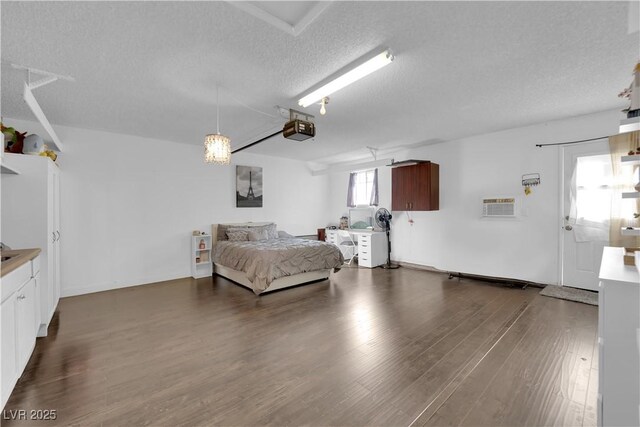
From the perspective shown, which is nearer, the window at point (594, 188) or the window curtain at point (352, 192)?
the window at point (594, 188)

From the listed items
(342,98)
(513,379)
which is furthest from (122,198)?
(513,379)

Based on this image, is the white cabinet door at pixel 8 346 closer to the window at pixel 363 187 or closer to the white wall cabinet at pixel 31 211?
the white wall cabinet at pixel 31 211

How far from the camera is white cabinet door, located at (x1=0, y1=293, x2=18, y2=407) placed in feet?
5.39

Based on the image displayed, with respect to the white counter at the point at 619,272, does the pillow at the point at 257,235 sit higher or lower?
lower

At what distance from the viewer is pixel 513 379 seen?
198 cm

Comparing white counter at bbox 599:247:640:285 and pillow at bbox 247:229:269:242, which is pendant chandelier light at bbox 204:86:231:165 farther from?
white counter at bbox 599:247:640:285

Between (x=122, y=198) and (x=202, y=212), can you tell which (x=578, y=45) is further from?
(x=122, y=198)

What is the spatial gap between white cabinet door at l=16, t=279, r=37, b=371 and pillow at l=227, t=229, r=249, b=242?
9.99 ft

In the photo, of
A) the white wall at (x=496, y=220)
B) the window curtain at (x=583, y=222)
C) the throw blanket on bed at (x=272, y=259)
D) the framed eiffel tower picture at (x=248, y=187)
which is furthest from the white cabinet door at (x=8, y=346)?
the window curtain at (x=583, y=222)

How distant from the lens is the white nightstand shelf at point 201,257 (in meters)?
5.13

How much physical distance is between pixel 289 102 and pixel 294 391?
9.80 ft

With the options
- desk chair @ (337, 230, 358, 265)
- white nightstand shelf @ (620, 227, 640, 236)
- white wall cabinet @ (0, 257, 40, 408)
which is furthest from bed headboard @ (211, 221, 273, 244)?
white nightstand shelf @ (620, 227, 640, 236)

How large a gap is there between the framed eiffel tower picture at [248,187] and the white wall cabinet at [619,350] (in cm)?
571

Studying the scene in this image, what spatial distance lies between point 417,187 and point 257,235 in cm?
346
